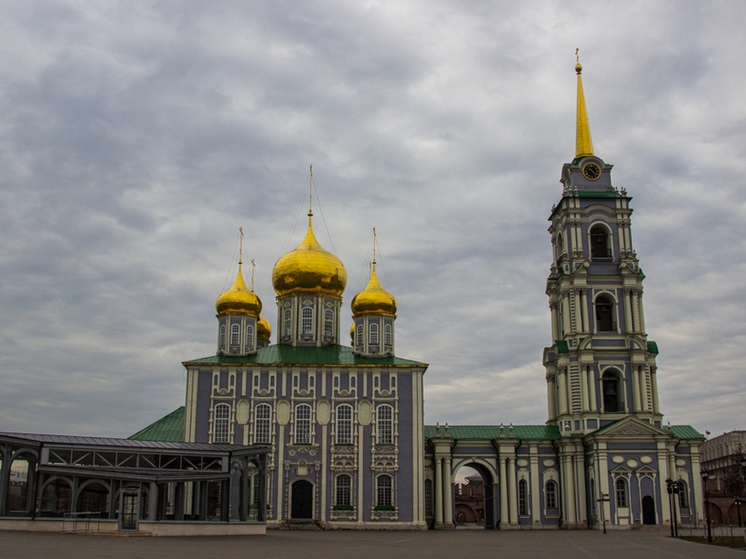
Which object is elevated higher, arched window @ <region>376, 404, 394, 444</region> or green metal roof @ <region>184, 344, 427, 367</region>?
green metal roof @ <region>184, 344, 427, 367</region>

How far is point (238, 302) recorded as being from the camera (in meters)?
51.3

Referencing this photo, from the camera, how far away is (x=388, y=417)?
155ft

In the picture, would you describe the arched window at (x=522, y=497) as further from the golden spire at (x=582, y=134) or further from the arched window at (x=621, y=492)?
the golden spire at (x=582, y=134)

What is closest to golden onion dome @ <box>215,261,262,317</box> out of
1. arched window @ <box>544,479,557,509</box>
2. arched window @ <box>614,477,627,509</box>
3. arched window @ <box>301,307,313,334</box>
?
arched window @ <box>301,307,313,334</box>

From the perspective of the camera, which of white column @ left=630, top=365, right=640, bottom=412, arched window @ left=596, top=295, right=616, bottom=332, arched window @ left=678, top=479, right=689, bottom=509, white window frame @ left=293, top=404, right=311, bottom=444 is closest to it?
white window frame @ left=293, top=404, right=311, bottom=444

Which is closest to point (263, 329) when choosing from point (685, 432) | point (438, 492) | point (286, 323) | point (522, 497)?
point (286, 323)

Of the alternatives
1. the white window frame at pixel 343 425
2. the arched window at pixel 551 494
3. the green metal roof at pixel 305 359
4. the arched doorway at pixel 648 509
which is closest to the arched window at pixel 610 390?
the arched window at pixel 551 494

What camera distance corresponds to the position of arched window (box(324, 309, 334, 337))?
177ft

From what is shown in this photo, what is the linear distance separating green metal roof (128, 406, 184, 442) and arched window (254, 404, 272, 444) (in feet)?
17.1

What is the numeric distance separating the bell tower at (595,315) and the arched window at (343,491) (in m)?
14.9

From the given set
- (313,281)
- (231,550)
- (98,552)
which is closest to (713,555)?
(231,550)

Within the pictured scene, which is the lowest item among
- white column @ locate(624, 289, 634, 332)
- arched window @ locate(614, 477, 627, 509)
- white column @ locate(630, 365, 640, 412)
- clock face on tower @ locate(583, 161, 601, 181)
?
arched window @ locate(614, 477, 627, 509)

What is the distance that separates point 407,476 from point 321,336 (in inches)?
479

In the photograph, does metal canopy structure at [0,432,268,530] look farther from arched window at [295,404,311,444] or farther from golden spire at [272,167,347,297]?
golden spire at [272,167,347,297]
